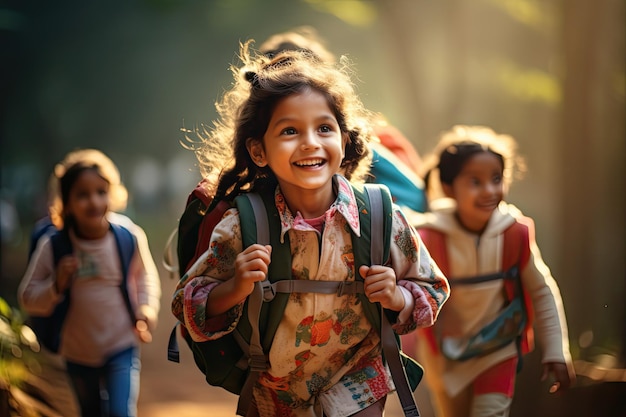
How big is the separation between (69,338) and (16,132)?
13.4 m

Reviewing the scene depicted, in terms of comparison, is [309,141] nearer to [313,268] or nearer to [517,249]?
[313,268]

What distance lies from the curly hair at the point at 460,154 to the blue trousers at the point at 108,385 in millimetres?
1800

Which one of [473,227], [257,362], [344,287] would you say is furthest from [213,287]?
[473,227]

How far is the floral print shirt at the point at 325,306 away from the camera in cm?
290

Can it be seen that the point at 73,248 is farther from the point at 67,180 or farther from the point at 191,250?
the point at 191,250

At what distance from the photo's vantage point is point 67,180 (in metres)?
4.75

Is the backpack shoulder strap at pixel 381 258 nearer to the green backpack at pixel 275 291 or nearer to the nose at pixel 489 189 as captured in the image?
the green backpack at pixel 275 291

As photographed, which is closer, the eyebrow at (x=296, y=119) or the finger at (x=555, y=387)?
the eyebrow at (x=296, y=119)

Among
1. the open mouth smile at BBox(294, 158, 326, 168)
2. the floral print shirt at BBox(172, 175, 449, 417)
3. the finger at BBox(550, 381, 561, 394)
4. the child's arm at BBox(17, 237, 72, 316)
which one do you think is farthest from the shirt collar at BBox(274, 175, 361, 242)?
the child's arm at BBox(17, 237, 72, 316)

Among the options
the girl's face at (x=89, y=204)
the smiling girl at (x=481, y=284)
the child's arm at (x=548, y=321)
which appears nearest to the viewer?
the child's arm at (x=548, y=321)

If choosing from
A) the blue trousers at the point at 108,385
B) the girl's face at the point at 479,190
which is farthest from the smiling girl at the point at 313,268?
the blue trousers at the point at 108,385

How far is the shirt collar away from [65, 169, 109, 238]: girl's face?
195cm

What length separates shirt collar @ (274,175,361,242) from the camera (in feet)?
9.53

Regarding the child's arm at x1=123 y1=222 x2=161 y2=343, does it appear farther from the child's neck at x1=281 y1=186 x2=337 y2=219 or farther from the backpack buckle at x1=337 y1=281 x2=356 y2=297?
the backpack buckle at x1=337 y1=281 x2=356 y2=297
